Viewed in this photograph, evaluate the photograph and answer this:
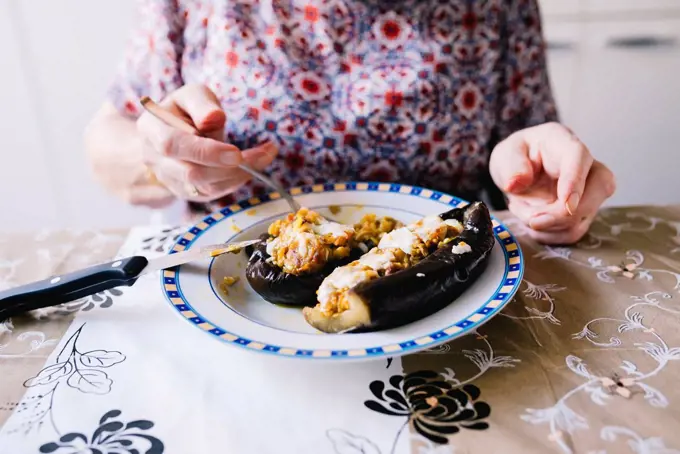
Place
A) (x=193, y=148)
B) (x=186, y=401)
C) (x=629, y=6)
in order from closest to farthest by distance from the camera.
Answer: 1. (x=186, y=401)
2. (x=193, y=148)
3. (x=629, y=6)

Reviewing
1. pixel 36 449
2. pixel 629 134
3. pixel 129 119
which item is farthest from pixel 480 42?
pixel 629 134

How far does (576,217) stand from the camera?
2.75ft

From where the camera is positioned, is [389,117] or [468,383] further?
[389,117]

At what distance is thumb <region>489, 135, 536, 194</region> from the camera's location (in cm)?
84

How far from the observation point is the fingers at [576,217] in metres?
0.83

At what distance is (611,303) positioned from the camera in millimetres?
732

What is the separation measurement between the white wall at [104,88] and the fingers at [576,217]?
4.86 feet

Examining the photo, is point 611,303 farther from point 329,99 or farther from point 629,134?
point 629,134

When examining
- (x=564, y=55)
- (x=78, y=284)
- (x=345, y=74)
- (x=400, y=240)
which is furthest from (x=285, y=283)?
(x=564, y=55)

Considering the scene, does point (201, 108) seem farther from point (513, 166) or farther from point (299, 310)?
point (513, 166)

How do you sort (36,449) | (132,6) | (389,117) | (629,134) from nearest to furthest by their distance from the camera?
(36,449)
(389,117)
(132,6)
(629,134)

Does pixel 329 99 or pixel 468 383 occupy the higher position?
pixel 329 99

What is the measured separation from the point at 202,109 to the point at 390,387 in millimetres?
466

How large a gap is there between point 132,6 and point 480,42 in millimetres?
1545
